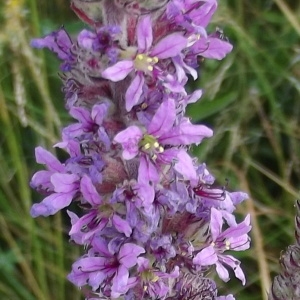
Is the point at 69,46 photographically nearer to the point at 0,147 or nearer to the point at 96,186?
the point at 96,186

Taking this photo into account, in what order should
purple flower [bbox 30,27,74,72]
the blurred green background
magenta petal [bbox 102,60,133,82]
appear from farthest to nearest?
the blurred green background, purple flower [bbox 30,27,74,72], magenta petal [bbox 102,60,133,82]

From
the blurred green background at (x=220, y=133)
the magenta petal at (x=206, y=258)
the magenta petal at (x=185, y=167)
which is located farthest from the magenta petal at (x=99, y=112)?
the blurred green background at (x=220, y=133)

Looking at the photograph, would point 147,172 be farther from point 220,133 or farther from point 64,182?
point 220,133

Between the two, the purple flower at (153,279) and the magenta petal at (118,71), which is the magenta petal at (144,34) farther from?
the purple flower at (153,279)

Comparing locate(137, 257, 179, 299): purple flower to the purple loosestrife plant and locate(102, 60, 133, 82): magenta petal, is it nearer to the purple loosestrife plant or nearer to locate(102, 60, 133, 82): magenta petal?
the purple loosestrife plant

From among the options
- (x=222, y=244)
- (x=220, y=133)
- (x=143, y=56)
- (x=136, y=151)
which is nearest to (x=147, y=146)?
(x=136, y=151)

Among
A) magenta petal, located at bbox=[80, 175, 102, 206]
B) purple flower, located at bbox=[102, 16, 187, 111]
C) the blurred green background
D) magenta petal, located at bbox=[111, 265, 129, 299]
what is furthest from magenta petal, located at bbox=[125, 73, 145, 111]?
the blurred green background
